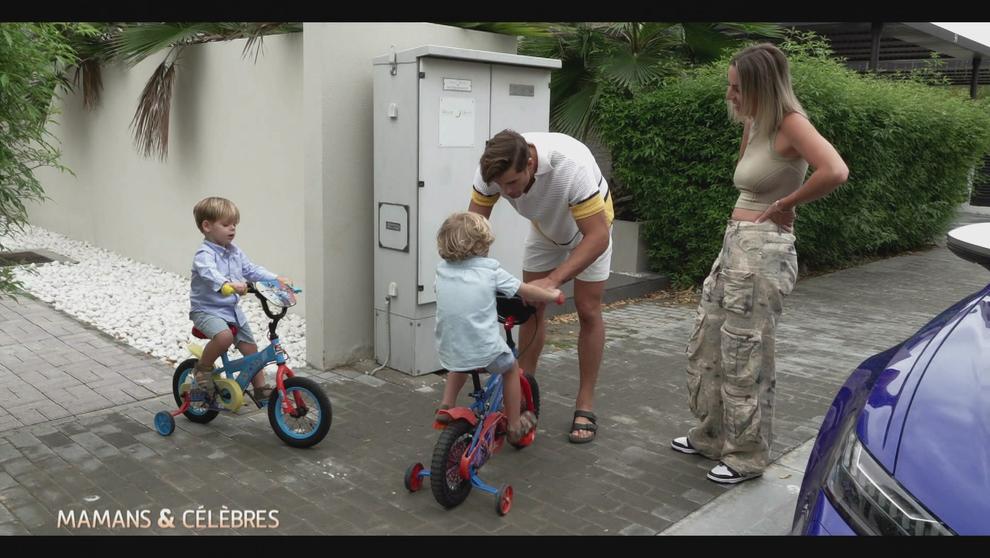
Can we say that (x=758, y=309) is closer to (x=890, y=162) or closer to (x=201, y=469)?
(x=201, y=469)

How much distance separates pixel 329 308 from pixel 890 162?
24.5ft

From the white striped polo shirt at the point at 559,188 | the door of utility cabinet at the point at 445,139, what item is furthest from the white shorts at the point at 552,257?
the door of utility cabinet at the point at 445,139

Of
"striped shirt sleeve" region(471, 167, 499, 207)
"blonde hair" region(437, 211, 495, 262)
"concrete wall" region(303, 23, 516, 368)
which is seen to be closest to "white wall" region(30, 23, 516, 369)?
"concrete wall" region(303, 23, 516, 368)

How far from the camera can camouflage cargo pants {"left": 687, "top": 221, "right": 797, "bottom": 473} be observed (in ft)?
12.0

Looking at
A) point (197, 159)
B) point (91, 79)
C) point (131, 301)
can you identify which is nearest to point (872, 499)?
point (131, 301)

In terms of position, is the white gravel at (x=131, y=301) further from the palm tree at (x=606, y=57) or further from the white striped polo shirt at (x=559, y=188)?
the palm tree at (x=606, y=57)

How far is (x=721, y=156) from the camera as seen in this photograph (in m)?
7.97

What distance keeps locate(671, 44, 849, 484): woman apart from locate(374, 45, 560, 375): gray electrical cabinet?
198 centimetres

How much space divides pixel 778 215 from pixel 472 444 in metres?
1.69

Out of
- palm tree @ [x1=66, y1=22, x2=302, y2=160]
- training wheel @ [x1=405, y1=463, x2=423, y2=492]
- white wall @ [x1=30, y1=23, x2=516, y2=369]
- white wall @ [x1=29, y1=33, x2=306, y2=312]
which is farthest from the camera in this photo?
palm tree @ [x1=66, y1=22, x2=302, y2=160]

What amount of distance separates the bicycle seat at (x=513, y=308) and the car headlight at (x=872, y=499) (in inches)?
64.5

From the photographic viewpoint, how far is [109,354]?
580 cm

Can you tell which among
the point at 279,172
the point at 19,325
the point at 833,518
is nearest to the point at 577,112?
the point at 279,172

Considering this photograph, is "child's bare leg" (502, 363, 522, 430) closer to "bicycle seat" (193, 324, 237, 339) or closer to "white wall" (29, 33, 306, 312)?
"bicycle seat" (193, 324, 237, 339)
